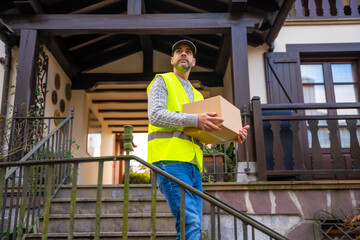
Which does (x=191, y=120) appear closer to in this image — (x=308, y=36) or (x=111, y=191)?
(x=111, y=191)

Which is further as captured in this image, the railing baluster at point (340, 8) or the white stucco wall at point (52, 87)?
the railing baluster at point (340, 8)

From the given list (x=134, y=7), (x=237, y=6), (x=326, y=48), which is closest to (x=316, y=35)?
(x=326, y=48)

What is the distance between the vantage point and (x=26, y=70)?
5.74 meters

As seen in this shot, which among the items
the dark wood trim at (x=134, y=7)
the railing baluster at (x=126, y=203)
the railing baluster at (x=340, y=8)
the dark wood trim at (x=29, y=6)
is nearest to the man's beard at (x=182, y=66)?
the railing baluster at (x=126, y=203)

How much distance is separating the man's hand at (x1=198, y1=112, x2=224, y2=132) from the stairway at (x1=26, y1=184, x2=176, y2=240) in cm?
185

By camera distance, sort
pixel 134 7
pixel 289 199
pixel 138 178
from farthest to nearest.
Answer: pixel 138 178
pixel 134 7
pixel 289 199

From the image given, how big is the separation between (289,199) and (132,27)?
3284 millimetres

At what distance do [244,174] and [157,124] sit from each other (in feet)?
9.49

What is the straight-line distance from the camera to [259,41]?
23.0 feet

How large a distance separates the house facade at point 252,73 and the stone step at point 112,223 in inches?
17.2

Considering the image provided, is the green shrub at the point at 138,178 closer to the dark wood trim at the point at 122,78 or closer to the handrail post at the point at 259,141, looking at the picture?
the dark wood trim at the point at 122,78

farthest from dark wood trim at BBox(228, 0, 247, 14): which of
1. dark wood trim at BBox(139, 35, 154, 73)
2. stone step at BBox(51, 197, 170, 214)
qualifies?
stone step at BBox(51, 197, 170, 214)

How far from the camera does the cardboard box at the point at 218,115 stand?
8.03ft

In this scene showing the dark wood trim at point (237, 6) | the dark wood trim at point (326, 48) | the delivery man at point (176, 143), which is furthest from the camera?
the dark wood trim at point (326, 48)
